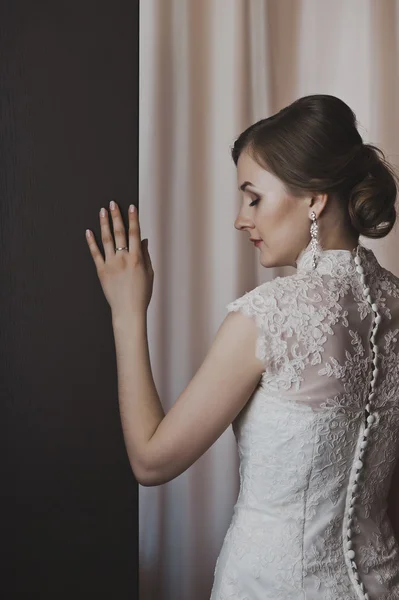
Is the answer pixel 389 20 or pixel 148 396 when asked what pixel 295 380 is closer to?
pixel 148 396

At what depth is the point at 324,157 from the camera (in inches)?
47.6

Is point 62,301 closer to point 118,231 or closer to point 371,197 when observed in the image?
point 118,231

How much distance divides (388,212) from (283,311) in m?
0.31

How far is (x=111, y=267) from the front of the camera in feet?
4.01

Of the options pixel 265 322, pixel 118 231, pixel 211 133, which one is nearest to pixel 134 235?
pixel 118 231

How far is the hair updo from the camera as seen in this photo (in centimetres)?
121

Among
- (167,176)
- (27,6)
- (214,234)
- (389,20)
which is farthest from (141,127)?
(27,6)

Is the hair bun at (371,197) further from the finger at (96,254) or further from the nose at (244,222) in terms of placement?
the finger at (96,254)

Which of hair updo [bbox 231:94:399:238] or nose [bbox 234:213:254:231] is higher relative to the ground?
hair updo [bbox 231:94:399:238]

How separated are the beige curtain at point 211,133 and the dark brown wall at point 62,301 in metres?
1.21

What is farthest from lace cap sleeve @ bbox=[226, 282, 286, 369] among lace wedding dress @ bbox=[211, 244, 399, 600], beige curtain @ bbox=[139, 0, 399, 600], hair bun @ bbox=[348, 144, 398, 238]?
beige curtain @ bbox=[139, 0, 399, 600]

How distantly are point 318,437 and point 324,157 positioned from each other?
435 millimetres

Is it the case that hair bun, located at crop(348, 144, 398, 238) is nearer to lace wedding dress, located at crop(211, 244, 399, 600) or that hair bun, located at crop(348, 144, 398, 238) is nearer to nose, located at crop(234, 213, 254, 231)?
lace wedding dress, located at crop(211, 244, 399, 600)

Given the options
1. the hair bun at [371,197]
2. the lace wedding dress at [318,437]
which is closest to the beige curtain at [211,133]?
the hair bun at [371,197]
